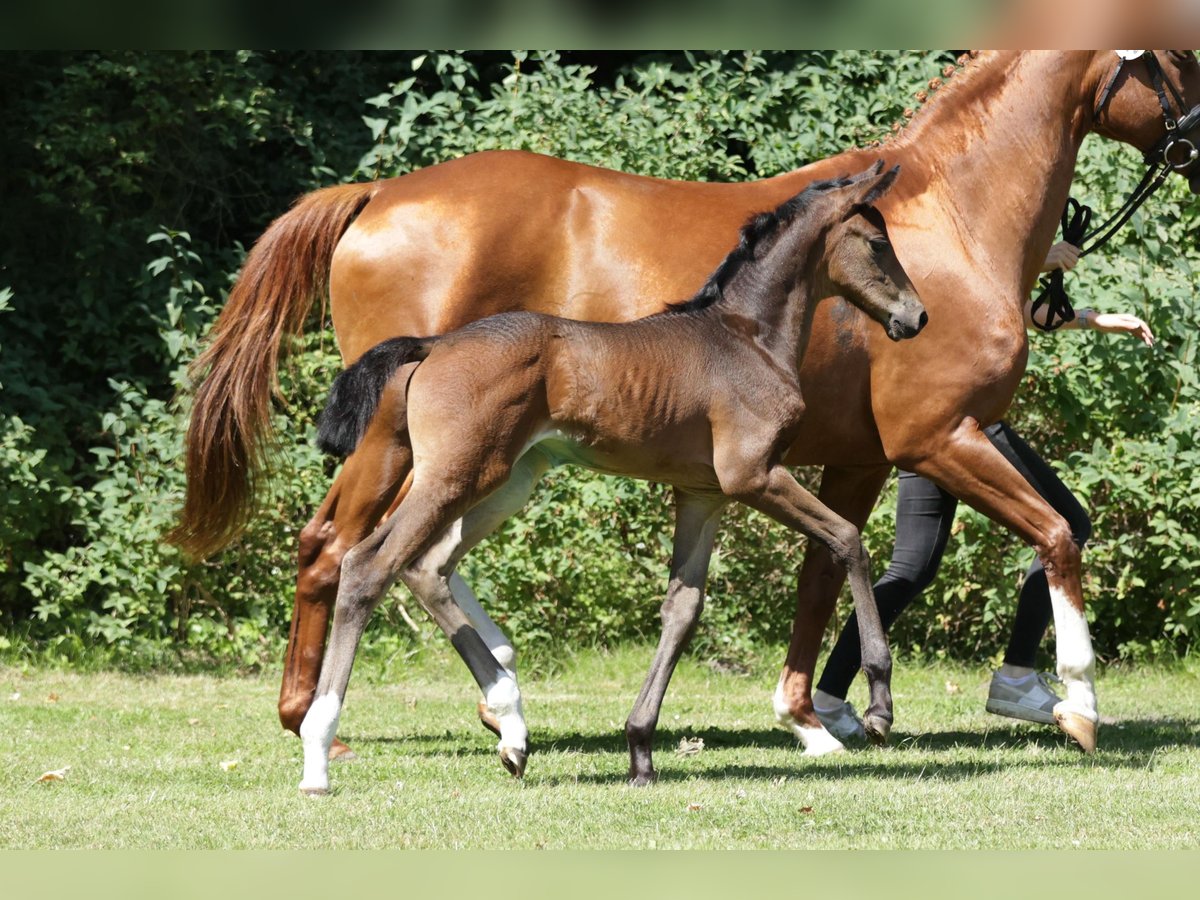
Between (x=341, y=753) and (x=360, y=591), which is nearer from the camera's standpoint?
(x=360, y=591)

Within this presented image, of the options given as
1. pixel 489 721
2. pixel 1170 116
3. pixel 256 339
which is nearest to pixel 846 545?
pixel 489 721

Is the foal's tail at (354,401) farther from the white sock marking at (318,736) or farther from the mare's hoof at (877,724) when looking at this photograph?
the mare's hoof at (877,724)

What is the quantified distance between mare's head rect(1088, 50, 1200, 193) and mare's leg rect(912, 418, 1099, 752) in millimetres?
1476

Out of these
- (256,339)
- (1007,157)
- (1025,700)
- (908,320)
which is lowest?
(1025,700)

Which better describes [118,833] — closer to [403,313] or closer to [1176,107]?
[403,313]

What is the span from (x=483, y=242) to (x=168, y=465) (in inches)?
165

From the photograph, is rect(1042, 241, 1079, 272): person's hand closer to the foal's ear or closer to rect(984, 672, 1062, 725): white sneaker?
the foal's ear

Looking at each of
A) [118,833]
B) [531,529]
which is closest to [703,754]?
[118,833]

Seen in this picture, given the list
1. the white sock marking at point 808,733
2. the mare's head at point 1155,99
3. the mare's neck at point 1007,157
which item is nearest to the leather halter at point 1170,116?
the mare's head at point 1155,99

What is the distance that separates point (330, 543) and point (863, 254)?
236 cm

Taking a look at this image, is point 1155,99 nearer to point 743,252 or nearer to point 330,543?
point 743,252

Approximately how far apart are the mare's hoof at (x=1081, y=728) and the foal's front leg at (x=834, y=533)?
105 cm

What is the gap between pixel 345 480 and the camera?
222 inches

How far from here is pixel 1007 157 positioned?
5867 millimetres
